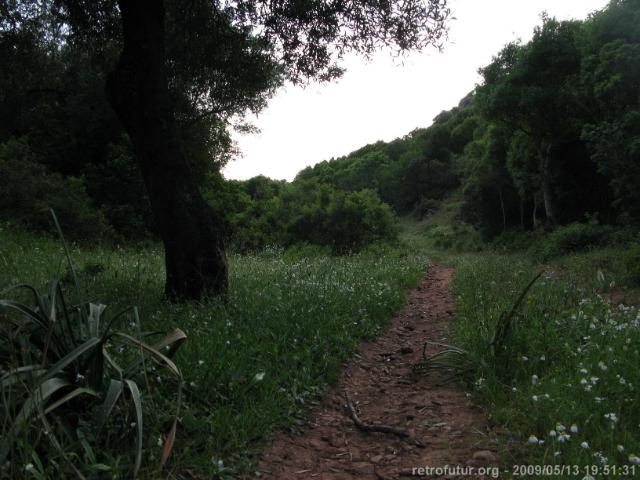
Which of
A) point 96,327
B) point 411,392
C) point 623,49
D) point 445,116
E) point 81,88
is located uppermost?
point 445,116

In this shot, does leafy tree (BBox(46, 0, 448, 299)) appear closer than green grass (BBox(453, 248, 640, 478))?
No

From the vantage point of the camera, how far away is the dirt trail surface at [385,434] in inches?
121

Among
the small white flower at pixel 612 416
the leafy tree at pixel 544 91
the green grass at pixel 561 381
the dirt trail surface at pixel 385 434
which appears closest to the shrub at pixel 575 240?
the leafy tree at pixel 544 91

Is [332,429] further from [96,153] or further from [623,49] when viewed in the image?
[96,153]

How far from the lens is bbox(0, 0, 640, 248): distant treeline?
1489 cm

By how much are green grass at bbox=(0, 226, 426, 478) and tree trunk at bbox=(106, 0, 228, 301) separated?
0.56 meters

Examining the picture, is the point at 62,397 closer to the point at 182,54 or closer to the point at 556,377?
the point at 556,377

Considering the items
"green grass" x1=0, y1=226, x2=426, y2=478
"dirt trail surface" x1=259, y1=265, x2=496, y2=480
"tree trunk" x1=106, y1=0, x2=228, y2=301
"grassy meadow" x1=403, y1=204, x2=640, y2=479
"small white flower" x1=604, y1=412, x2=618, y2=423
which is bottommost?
"dirt trail surface" x1=259, y1=265, x2=496, y2=480

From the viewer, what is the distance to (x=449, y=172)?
60875 millimetres

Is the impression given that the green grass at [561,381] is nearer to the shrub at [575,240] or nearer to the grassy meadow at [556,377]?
the grassy meadow at [556,377]

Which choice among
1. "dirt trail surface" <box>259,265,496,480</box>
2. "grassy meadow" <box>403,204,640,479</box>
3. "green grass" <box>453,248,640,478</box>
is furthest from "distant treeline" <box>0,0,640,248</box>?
"green grass" <box>453,248,640,478</box>

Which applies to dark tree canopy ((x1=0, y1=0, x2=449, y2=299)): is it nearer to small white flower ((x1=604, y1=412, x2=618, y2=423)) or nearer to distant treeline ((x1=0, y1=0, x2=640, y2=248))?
distant treeline ((x1=0, y1=0, x2=640, y2=248))

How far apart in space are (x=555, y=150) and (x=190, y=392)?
26.0 m

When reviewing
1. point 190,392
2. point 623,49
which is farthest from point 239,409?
point 623,49
